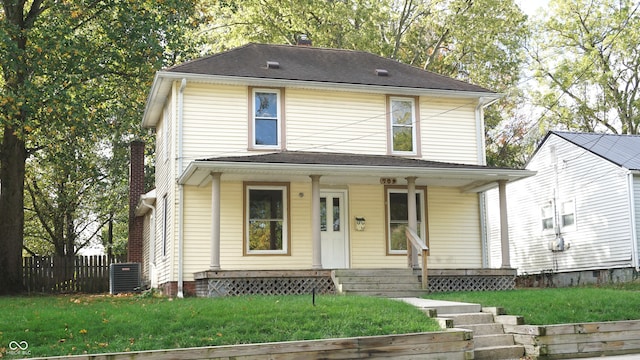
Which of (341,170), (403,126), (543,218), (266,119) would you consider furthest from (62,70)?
(543,218)

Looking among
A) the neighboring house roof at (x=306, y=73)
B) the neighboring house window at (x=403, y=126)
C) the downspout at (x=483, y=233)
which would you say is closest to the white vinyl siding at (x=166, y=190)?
the neighboring house roof at (x=306, y=73)

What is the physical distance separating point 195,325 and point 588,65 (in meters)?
31.8

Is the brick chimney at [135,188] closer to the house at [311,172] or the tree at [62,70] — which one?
the tree at [62,70]

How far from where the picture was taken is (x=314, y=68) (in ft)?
65.5

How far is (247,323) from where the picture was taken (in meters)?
10.2

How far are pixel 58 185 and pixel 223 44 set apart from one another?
33.6ft

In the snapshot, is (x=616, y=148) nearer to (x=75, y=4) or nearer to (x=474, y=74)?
(x=474, y=74)

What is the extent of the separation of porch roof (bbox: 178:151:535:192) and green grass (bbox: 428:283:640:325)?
403 cm

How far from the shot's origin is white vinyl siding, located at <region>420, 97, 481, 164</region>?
19.7m

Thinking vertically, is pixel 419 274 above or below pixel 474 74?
below

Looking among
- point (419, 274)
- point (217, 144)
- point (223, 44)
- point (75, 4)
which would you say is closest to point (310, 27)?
point (223, 44)

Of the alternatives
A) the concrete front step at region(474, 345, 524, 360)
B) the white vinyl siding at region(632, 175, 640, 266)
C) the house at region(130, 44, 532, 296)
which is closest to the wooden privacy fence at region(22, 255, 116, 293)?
the house at region(130, 44, 532, 296)

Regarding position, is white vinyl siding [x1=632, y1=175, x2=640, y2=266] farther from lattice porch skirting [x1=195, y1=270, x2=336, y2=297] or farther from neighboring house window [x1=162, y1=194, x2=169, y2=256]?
neighboring house window [x1=162, y1=194, x2=169, y2=256]

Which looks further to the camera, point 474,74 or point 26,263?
point 474,74
